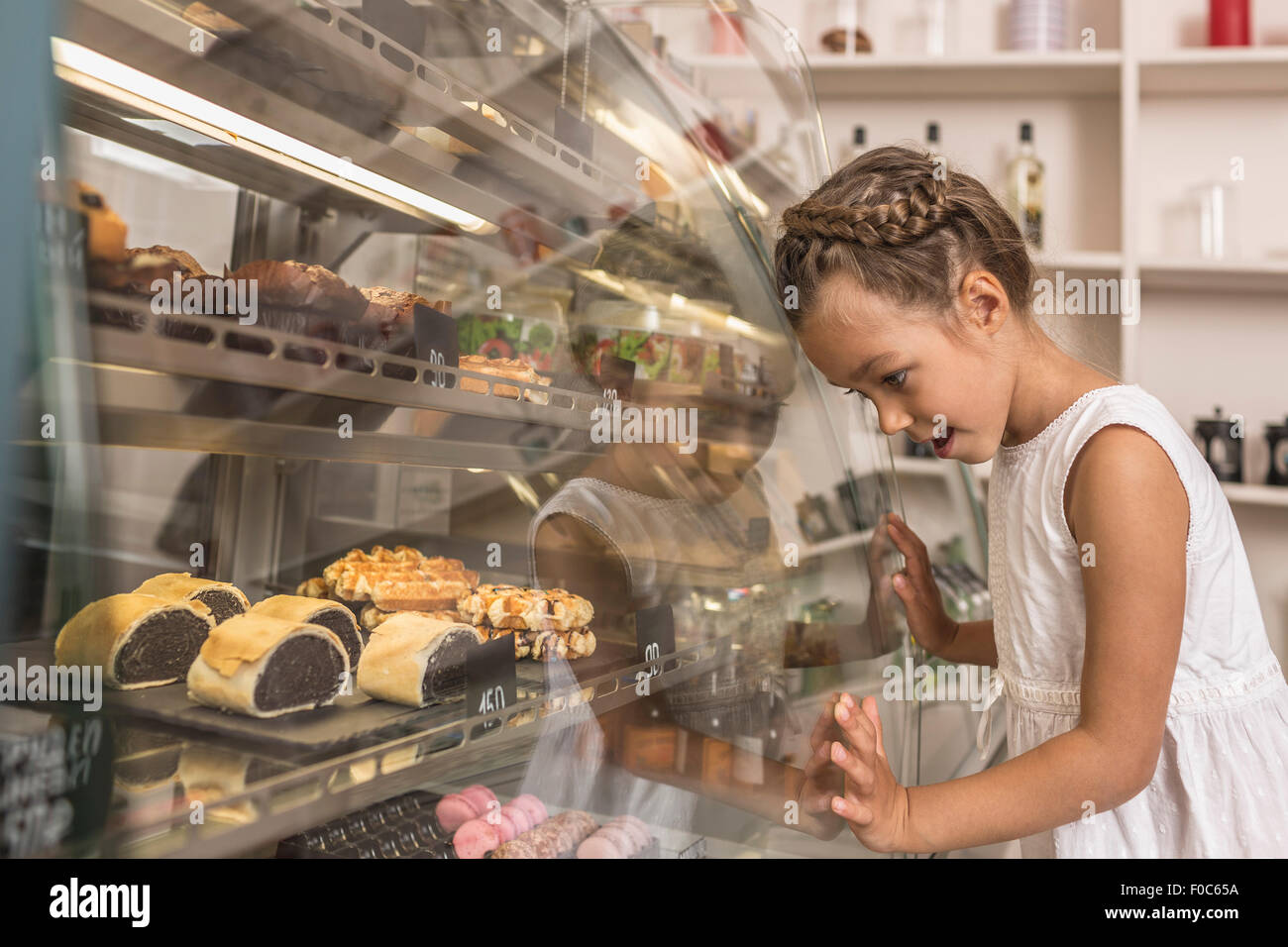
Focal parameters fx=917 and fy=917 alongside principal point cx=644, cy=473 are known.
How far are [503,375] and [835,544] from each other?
0.64 metres

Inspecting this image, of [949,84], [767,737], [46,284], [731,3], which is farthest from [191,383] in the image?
[949,84]

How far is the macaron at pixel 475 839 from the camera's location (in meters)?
Answer: 0.87

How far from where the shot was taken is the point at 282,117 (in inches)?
33.9

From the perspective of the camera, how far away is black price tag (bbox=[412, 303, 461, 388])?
85 cm

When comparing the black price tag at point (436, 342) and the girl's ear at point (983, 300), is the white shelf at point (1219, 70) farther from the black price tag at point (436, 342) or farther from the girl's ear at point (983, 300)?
the black price tag at point (436, 342)

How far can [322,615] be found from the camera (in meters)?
0.85

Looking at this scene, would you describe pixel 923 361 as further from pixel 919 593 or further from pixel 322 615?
pixel 322 615

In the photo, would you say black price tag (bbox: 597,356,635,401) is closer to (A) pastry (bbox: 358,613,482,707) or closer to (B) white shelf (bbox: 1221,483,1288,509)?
(A) pastry (bbox: 358,613,482,707)

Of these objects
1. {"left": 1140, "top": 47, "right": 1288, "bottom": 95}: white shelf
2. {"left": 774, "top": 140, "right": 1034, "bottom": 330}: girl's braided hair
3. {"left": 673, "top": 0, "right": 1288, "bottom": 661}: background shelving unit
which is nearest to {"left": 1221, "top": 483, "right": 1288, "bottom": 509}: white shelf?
{"left": 673, "top": 0, "right": 1288, "bottom": 661}: background shelving unit

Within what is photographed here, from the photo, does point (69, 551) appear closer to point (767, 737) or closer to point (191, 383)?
point (191, 383)

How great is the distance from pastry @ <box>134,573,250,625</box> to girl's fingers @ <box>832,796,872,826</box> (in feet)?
1.99

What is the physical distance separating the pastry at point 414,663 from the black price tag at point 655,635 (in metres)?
0.22

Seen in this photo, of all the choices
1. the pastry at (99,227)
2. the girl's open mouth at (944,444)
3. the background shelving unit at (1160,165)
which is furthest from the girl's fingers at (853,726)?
the background shelving unit at (1160,165)
